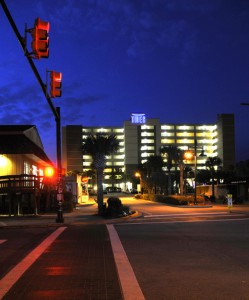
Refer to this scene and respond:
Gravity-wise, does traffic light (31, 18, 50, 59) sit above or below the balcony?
above

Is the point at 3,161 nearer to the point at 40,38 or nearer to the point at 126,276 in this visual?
the point at 40,38

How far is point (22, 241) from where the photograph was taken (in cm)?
1542

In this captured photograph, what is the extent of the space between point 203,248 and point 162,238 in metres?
2.97

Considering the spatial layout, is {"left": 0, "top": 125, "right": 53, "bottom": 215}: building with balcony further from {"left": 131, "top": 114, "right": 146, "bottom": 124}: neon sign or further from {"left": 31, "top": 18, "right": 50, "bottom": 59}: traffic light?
{"left": 131, "top": 114, "right": 146, "bottom": 124}: neon sign

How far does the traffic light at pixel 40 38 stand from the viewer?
37.9ft

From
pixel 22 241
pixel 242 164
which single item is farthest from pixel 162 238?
pixel 242 164

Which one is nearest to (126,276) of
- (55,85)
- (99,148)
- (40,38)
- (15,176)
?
(40,38)

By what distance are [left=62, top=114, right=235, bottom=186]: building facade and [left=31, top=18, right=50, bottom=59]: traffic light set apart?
149032 millimetres

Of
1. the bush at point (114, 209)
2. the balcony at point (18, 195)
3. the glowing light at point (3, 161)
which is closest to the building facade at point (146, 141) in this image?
the glowing light at point (3, 161)

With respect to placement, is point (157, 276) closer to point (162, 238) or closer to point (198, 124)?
point (162, 238)

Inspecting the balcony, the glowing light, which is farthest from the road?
the glowing light

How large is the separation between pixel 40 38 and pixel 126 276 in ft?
21.3

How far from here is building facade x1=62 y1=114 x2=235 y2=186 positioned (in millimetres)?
163500

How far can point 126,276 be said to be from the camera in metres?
8.70
